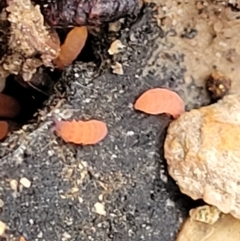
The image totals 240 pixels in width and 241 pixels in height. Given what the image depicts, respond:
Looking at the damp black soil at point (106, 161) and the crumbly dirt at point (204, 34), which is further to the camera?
the crumbly dirt at point (204, 34)

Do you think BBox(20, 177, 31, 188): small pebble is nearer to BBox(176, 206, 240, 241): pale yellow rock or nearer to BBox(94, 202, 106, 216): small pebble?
BBox(94, 202, 106, 216): small pebble

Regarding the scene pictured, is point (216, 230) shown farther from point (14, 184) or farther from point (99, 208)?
point (14, 184)

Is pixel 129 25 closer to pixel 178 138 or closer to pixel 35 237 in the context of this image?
pixel 178 138

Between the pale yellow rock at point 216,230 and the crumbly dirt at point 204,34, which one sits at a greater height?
the crumbly dirt at point 204,34

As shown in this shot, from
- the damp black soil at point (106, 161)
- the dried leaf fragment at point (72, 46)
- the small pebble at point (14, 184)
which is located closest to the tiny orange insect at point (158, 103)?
the damp black soil at point (106, 161)

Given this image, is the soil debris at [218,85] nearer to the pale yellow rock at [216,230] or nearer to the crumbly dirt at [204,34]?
the crumbly dirt at [204,34]

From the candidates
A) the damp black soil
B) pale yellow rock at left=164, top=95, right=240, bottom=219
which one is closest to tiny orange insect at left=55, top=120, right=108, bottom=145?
the damp black soil
